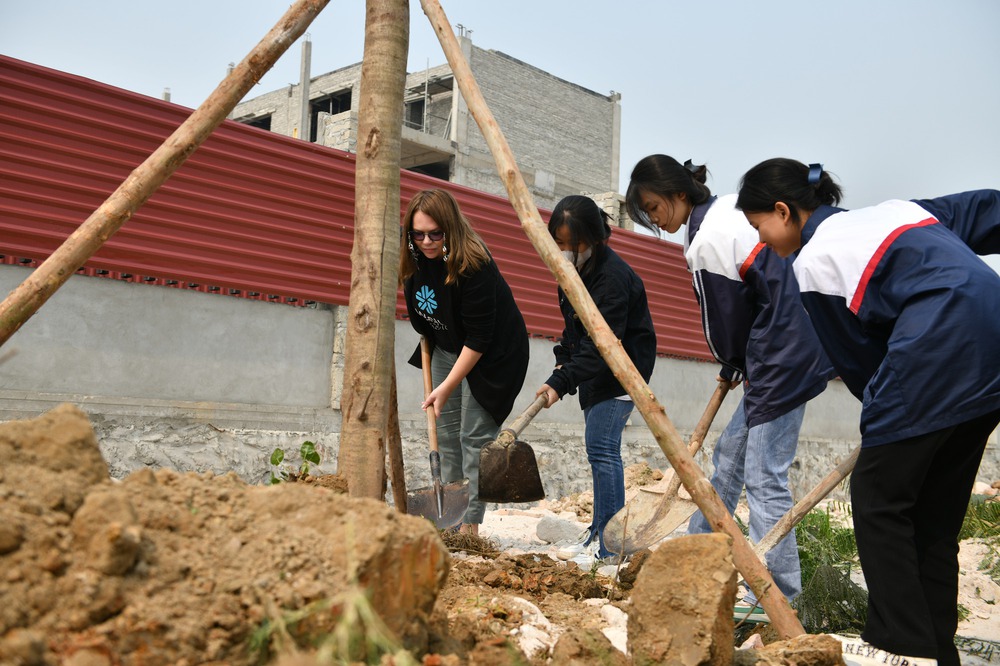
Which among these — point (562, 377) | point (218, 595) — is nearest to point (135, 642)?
point (218, 595)

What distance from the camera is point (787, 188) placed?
2.57 meters

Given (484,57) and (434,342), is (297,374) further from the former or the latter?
(484,57)

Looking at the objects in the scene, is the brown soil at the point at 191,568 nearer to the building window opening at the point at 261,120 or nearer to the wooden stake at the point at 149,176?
the wooden stake at the point at 149,176

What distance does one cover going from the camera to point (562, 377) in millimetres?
3918

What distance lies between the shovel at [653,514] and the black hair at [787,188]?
123cm

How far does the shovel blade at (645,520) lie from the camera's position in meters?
3.74

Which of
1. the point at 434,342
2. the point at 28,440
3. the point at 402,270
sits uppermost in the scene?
the point at 402,270

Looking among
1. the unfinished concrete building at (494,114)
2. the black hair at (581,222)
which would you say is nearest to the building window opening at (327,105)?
the unfinished concrete building at (494,114)

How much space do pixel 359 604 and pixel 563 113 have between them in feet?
106

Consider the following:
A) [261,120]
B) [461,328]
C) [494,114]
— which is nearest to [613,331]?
[461,328]

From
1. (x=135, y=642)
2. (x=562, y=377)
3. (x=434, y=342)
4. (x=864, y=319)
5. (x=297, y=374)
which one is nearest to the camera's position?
(x=135, y=642)

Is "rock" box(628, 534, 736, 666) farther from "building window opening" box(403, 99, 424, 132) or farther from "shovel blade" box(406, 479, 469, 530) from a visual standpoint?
"building window opening" box(403, 99, 424, 132)

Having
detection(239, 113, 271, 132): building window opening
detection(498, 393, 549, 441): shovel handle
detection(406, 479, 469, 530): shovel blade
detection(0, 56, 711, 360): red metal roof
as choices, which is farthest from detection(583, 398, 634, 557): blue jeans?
detection(239, 113, 271, 132): building window opening

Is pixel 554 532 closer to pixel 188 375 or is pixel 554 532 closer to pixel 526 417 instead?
pixel 526 417
